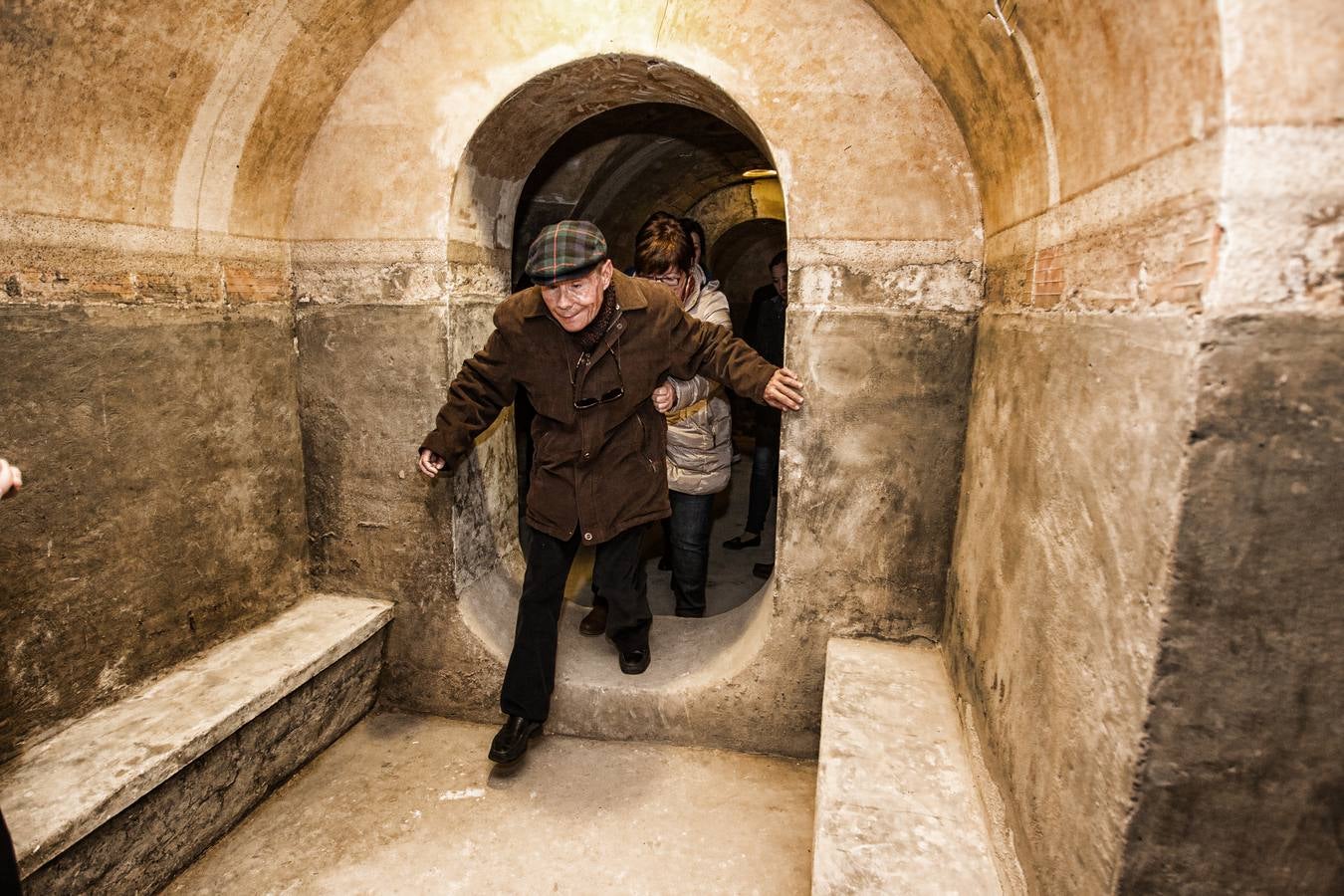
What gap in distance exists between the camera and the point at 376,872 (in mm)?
2523

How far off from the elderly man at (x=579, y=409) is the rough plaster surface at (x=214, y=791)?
764 mm

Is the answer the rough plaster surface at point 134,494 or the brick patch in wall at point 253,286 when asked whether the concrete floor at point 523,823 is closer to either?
the rough plaster surface at point 134,494

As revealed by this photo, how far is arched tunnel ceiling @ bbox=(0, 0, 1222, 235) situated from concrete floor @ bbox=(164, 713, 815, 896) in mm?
2242

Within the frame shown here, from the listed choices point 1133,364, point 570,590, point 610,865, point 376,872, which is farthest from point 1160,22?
point 570,590

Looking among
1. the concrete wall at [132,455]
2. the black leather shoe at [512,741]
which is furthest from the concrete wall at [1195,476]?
the concrete wall at [132,455]

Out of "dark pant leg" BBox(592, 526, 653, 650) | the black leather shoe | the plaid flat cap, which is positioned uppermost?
the plaid flat cap

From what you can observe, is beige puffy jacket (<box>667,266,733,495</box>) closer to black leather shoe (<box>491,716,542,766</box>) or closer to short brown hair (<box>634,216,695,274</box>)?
short brown hair (<box>634,216,695,274</box>)

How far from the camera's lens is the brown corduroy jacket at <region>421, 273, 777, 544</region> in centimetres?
282

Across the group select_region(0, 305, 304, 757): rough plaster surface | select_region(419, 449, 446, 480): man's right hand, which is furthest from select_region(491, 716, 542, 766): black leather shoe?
select_region(0, 305, 304, 757): rough plaster surface

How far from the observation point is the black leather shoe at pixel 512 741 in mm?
2980

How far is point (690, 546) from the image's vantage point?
12.7 feet

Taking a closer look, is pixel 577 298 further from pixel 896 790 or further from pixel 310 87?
pixel 896 790

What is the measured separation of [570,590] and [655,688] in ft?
5.63

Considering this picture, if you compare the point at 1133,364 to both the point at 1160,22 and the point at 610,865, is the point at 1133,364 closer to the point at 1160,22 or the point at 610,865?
the point at 1160,22
